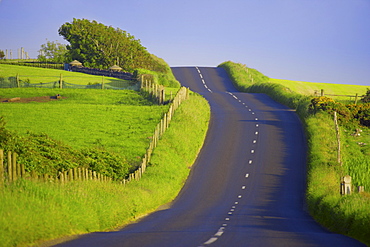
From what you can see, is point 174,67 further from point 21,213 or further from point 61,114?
point 21,213

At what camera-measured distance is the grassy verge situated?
13320 mm

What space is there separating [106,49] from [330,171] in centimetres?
8334

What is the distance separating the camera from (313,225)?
2133cm

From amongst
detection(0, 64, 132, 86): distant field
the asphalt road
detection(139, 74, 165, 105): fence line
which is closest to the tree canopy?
detection(0, 64, 132, 86): distant field

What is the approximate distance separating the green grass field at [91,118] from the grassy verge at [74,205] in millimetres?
7239

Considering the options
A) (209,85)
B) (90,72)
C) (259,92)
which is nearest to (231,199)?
(259,92)

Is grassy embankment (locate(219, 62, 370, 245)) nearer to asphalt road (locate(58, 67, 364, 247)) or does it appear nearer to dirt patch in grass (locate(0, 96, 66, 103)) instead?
asphalt road (locate(58, 67, 364, 247))

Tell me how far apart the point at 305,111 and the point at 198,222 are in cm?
3444

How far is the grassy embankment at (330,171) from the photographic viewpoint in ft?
58.2

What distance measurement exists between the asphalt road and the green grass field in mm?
5190

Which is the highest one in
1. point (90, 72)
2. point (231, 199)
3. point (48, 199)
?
point (90, 72)

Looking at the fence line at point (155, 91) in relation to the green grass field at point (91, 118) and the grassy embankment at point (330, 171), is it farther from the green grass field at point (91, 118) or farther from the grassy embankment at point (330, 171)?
the grassy embankment at point (330, 171)

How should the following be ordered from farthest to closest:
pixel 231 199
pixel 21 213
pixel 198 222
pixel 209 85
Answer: pixel 209 85, pixel 231 199, pixel 198 222, pixel 21 213

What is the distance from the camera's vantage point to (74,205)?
16.4 meters
